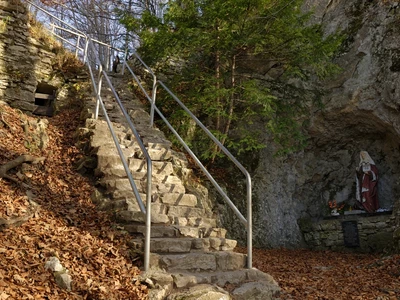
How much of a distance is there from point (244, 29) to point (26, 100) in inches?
202

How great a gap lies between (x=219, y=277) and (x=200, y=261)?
10.6 inches

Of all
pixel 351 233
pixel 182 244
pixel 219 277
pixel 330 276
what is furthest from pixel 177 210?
pixel 351 233

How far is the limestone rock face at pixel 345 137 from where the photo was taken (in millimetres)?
9539

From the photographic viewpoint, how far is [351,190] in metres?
11.0

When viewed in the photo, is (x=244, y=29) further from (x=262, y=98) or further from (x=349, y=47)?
(x=349, y=47)

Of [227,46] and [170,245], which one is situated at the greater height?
[227,46]

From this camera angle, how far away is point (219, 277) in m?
3.49

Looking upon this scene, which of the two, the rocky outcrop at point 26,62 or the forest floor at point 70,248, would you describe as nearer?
the forest floor at point 70,248

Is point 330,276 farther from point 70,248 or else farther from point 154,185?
point 70,248

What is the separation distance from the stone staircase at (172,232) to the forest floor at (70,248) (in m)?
0.20

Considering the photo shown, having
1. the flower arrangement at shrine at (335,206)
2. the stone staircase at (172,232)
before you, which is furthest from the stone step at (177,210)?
the flower arrangement at shrine at (335,206)

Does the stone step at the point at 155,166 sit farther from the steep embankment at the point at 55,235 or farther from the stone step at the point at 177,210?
the stone step at the point at 177,210

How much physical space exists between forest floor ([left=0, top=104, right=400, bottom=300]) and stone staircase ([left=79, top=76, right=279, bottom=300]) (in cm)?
20

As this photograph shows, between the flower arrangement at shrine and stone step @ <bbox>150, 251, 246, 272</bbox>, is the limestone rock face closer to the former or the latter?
the flower arrangement at shrine
